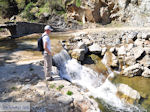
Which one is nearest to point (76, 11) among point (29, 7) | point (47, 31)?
point (29, 7)

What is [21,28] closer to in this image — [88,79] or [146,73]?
[88,79]

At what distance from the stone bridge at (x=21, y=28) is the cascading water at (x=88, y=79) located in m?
8.58

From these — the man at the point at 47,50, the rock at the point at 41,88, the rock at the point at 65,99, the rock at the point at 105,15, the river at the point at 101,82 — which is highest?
the rock at the point at 105,15

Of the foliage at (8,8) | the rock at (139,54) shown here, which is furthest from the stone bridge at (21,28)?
the foliage at (8,8)

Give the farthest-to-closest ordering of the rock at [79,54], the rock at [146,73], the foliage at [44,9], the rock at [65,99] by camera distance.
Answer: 1. the foliage at [44,9]
2. the rock at [79,54]
3. the rock at [146,73]
4. the rock at [65,99]

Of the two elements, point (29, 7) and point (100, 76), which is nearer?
point (100, 76)

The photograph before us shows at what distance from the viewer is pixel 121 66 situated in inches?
326

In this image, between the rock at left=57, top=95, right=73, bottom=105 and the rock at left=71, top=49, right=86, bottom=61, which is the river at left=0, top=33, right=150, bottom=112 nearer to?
the rock at left=71, top=49, right=86, bottom=61

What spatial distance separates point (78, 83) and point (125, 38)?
7042 mm

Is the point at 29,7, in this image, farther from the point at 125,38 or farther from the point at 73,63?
the point at 73,63

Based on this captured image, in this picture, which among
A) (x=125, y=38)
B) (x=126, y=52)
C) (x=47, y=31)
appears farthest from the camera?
(x=125, y=38)

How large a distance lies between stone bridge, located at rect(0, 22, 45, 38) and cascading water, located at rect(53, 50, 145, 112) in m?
8.58

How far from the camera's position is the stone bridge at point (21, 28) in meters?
14.4

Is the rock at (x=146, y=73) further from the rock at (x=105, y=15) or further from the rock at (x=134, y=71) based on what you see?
the rock at (x=105, y=15)
